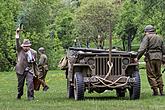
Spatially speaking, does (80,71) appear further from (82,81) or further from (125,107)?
(125,107)

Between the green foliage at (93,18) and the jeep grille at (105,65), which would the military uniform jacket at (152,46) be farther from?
the green foliage at (93,18)

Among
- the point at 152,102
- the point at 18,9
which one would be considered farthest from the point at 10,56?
the point at 152,102

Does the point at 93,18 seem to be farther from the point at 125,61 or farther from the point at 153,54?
the point at 125,61

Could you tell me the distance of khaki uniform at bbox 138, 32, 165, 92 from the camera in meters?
15.0

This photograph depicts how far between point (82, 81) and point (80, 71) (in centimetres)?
44

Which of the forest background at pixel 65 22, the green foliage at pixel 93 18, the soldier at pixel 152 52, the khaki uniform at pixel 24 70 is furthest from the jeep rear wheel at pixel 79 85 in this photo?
the green foliage at pixel 93 18

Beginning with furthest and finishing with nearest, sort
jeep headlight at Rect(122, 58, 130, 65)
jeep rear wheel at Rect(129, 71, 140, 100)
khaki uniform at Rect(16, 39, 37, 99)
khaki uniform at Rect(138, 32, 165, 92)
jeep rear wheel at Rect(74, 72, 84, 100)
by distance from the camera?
khaki uniform at Rect(138, 32, 165, 92), khaki uniform at Rect(16, 39, 37, 99), jeep headlight at Rect(122, 58, 130, 65), jeep rear wheel at Rect(129, 71, 140, 100), jeep rear wheel at Rect(74, 72, 84, 100)

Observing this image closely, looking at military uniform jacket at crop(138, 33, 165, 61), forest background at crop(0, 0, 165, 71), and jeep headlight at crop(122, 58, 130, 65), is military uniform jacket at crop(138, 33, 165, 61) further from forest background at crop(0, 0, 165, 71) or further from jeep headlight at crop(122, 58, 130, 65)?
forest background at crop(0, 0, 165, 71)

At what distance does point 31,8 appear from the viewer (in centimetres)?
4991

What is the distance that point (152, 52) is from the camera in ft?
49.3

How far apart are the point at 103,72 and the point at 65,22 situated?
59.2 m

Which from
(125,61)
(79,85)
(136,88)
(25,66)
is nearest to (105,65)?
(125,61)

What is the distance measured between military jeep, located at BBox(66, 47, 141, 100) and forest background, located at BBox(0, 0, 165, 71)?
1.19m

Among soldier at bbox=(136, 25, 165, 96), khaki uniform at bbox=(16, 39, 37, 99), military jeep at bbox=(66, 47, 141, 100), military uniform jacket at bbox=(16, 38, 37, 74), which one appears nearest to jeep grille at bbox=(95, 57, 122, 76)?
military jeep at bbox=(66, 47, 141, 100)
